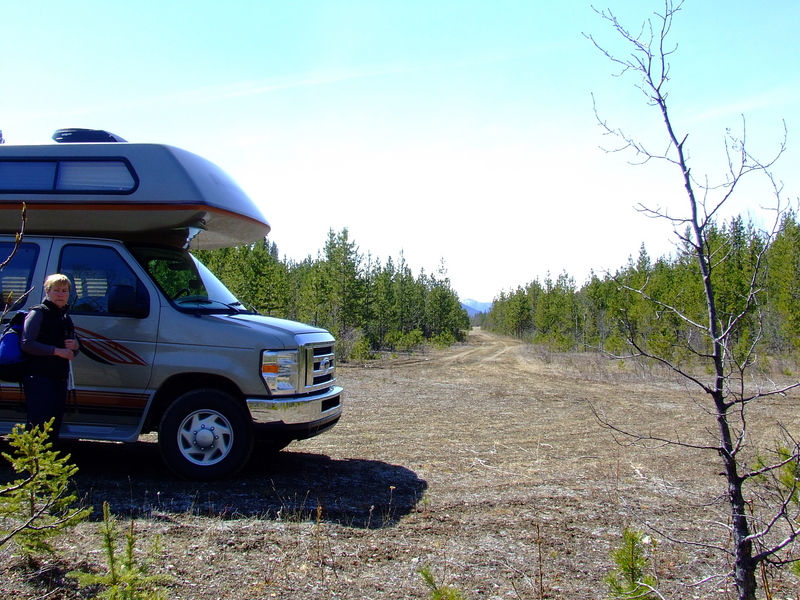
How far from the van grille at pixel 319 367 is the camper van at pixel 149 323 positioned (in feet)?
0.07

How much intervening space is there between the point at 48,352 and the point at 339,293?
26740 millimetres

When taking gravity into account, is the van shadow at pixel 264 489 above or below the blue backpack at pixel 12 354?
below

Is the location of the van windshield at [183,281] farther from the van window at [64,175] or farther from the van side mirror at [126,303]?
the van window at [64,175]

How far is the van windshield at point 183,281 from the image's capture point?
233 inches

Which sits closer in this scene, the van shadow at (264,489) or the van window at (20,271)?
the van shadow at (264,489)

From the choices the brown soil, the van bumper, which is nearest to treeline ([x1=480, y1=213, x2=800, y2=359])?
the brown soil

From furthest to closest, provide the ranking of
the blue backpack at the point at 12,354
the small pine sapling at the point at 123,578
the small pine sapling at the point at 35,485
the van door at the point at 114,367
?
the van door at the point at 114,367, the blue backpack at the point at 12,354, the small pine sapling at the point at 35,485, the small pine sapling at the point at 123,578

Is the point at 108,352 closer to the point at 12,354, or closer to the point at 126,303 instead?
the point at 126,303

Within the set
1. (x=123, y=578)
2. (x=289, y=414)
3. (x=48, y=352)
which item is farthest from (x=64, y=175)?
(x=123, y=578)

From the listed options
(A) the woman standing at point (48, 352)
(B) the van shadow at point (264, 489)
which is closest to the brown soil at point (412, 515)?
(B) the van shadow at point (264, 489)

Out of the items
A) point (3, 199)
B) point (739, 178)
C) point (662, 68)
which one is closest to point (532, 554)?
point (739, 178)

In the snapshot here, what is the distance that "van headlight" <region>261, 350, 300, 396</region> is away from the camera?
18.1ft

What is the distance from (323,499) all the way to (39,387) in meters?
2.50

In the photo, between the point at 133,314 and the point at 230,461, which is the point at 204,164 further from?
the point at 230,461
